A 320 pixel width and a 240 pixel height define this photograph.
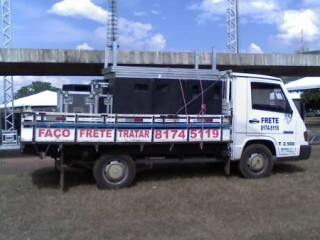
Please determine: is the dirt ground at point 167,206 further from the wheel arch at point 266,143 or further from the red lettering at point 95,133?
the red lettering at point 95,133

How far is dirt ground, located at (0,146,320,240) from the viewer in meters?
7.77

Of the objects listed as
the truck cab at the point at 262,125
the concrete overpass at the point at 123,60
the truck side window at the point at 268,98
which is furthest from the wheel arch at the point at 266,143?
the concrete overpass at the point at 123,60

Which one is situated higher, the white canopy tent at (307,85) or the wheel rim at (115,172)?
the white canopy tent at (307,85)

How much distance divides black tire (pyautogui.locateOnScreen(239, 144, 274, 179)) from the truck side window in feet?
3.11

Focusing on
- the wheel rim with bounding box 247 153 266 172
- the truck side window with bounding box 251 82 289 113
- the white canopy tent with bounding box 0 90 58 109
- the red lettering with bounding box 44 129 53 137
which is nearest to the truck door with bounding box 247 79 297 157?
the truck side window with bounding box 251 82 289 113

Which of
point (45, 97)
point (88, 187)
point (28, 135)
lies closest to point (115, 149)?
point (88, 187)

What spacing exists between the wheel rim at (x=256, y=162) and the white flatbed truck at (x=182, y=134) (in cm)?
2

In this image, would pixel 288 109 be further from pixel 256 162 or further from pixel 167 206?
pixel 167 206

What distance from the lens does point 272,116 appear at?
12.5 metres

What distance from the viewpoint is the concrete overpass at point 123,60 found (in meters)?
22.5

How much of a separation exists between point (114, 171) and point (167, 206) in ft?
7.00

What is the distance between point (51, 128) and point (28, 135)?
47 cm

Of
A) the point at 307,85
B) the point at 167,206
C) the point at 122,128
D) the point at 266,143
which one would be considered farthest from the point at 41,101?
the point at 167,206

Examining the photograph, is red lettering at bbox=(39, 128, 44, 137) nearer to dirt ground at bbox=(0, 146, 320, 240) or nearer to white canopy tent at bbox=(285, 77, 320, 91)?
dirt ground at bbox=(0, 146, 320, 240)
